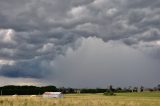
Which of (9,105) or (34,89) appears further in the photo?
(34,89)

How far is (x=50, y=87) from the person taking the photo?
565 ft

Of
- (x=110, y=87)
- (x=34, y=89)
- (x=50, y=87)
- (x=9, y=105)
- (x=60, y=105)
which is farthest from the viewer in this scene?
(x=110, y=87)

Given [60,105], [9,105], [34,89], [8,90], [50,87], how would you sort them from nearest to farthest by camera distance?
[9,105] < [60,105] < [8,90] < [34,89] < [50,87]

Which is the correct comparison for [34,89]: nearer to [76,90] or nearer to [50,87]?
[50,87]

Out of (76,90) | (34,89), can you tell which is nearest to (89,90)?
(76,90)

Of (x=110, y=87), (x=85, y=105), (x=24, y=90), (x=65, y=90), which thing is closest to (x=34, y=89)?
(x=24, y=90)

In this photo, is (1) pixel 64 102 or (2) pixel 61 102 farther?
(1) pixel 64 102

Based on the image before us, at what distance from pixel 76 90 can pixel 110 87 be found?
16994 mm

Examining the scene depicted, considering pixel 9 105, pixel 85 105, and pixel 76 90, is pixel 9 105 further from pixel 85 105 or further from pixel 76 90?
pixel 76 90

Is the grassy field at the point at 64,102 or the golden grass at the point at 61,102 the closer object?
the golden grass at the point at 61,102

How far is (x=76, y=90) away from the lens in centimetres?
18712

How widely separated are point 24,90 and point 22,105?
119580 mm

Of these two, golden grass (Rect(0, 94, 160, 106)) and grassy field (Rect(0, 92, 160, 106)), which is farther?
grassy field (Rect(0, 92, 160, 106))

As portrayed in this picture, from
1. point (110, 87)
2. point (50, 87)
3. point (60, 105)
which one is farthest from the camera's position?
point (110, 87)
